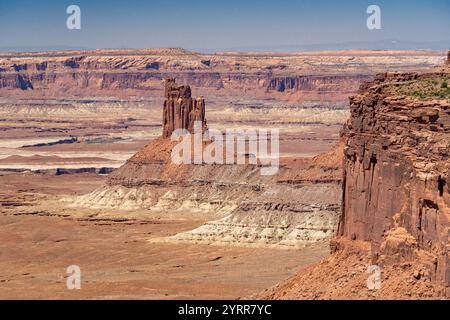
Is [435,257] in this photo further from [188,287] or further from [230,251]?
[230,251]

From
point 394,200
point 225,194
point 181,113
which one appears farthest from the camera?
point 181,113

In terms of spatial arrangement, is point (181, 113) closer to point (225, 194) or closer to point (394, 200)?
point (225, 194)

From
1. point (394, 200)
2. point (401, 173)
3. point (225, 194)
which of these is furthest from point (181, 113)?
point (401, 173)

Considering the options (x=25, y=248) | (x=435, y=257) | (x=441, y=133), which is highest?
(x=441, y=133)

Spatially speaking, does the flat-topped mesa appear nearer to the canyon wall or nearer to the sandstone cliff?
the sandstone cliff
